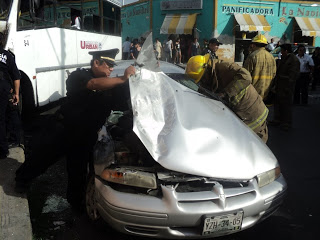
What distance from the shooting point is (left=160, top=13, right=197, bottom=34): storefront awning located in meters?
22.2

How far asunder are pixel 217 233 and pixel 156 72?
1.37 metres

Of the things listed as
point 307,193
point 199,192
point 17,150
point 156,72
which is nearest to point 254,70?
point 307,193

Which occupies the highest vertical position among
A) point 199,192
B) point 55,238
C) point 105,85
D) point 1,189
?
point 105,85

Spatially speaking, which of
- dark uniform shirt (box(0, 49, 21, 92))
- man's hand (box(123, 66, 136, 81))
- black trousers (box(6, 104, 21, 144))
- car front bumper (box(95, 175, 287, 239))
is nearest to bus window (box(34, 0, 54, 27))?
dark uniform shirt (box(0, 49, 21, 92))

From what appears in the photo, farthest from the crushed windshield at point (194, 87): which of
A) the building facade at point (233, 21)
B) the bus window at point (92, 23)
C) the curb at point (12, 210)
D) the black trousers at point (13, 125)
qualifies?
the building facade at point (233, 21)

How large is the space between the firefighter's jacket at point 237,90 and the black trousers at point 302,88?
603 cm

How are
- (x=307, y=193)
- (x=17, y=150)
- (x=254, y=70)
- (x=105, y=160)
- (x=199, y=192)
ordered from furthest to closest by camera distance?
(x=254, y=70) → (x=17, y=150) → (x=307, y=193) → (x=105, y=160) → (x=199, y=192)

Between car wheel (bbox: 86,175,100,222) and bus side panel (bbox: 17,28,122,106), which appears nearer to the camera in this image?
car wheel (bbox: 86,175,100,222)

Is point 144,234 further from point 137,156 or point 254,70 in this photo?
point 254,70

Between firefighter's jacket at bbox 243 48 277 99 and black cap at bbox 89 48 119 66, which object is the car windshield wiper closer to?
black cap at bbox 89 48 119 66

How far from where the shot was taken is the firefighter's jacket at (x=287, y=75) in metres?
6.41

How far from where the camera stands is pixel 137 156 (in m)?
2.85

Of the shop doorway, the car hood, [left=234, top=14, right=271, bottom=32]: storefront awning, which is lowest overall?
the car hood

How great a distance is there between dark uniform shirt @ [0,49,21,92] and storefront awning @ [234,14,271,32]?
1933 cm
